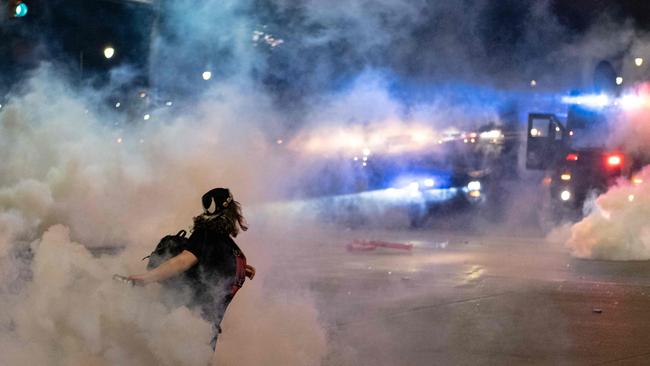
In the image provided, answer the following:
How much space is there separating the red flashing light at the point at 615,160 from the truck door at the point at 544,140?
212 cm

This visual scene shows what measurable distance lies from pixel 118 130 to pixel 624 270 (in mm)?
8242

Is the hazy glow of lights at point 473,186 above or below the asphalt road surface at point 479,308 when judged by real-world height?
above

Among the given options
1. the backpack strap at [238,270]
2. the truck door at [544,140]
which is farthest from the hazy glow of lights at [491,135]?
the backpack strap at [238,270]

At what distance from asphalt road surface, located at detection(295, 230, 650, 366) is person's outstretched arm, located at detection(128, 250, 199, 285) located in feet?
7.23

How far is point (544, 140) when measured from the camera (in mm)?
24531

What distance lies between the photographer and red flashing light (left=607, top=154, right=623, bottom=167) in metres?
20.8

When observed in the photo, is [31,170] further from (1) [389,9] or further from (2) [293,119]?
(1) [389,9]

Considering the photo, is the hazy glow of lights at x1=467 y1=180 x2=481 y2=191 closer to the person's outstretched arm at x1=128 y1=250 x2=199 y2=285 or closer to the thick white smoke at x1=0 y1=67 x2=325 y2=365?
the thick white smoke at x1=0 y1=67 x2=325 y2=365

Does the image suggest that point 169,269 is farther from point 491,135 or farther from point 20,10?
point 491,135

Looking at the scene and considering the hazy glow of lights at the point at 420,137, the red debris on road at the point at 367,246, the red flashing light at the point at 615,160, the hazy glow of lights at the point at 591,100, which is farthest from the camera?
the hazy glow of lights at the point at 591,100

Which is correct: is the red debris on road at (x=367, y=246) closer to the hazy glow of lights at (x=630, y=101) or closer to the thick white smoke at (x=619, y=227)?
the thick white smoke at (x=619, y=227)

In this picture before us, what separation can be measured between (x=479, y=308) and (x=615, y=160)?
41.5 feet

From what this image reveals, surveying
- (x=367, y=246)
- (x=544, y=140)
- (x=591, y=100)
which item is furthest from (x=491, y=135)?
(x=367, y=246)

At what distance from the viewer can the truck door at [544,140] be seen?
2341 cm
